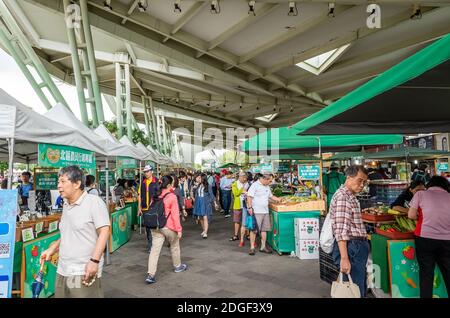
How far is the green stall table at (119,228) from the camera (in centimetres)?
705

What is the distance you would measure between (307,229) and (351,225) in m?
2.95

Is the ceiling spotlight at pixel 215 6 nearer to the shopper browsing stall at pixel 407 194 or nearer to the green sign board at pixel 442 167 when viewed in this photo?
the shopper browsing stall at pixel 407 194

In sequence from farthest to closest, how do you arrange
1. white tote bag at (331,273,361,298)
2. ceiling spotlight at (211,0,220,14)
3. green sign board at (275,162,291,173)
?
green sign board at (275,162,291,173)
ceiling spotlight at (211,0,220,14)
white tote bag at (331,273,361,298)

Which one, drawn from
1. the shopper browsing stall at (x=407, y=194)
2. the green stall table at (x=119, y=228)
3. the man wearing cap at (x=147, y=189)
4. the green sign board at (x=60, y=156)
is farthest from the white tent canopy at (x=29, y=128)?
the shopper browsing stall at (x=407, y=194)

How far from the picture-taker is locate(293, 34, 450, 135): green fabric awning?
7.15ft

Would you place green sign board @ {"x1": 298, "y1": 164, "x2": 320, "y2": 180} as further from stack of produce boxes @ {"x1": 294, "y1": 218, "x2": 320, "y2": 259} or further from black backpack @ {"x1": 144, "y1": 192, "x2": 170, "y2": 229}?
black backpack @ {"x1": 144, "y1": 192, "x2": 170, "y2": 229}

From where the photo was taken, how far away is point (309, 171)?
6.94 m

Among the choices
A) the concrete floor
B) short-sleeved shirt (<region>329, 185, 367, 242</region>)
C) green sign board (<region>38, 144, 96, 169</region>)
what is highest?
green sign board (<region>38, 144, 96, 169</region>)

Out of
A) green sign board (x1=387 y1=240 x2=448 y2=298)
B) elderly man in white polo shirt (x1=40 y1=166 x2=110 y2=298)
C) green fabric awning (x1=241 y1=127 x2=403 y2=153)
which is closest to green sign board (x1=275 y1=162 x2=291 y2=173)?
green fabric awning (x1=241 y1=127 x2=403 y2=153)

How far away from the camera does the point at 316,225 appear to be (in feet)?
20.0

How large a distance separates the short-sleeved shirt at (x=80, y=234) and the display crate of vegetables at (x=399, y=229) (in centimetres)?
315

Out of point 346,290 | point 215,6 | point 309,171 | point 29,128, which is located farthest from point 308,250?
point 215,6

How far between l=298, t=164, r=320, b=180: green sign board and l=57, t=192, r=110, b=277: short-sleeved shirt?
16.2ft

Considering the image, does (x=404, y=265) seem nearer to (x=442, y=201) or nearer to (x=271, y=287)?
(x=442, y=201)
